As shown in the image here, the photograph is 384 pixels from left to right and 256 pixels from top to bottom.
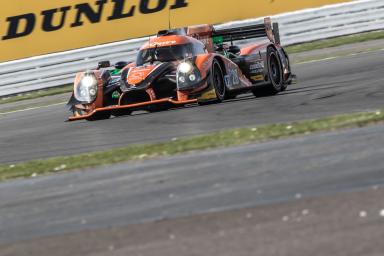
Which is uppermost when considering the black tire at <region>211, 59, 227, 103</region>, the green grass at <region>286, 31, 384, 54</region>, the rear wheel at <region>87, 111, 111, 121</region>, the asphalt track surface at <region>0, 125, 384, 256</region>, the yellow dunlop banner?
the yellow dunlop banner

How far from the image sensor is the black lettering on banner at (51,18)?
24500mm

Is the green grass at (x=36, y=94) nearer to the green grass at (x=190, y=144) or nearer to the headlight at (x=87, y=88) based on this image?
the headlight at (x=87, y=88)

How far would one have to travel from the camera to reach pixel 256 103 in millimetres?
15461

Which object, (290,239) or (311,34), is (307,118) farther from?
(311,34)

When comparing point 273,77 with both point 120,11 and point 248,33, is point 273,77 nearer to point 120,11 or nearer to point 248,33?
point 248,33

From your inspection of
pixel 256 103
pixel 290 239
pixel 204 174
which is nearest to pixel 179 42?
pixel 256 103

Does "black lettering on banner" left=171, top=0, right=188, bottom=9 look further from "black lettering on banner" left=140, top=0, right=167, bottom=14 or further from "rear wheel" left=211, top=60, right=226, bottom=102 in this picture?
"rear wheel" left=211, top=60, right=226, bottom=102

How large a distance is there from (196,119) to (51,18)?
36.9ft

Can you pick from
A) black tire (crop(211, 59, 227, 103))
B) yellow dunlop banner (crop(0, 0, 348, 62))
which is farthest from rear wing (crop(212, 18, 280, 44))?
yellow dunlop banner (crop(0, 0, 348, 62))

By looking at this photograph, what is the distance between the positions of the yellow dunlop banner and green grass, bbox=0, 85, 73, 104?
3.98 feet

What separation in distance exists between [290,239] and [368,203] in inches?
35.6

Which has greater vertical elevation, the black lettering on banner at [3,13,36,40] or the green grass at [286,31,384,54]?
the black lettering on banner at [3,13,36,40]

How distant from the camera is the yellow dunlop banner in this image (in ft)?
80.1

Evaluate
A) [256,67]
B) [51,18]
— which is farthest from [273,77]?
[51,18]
